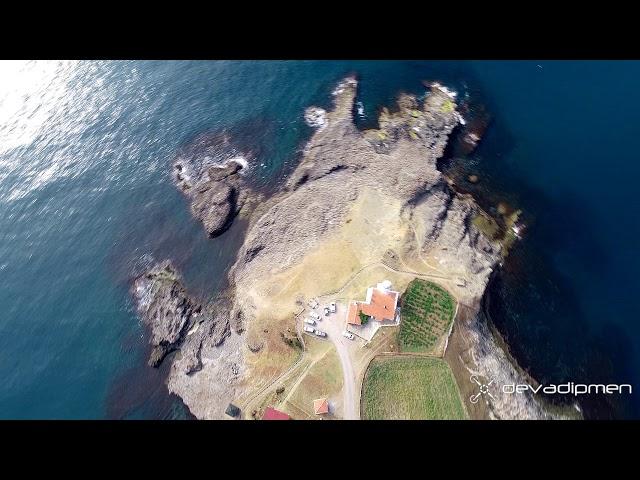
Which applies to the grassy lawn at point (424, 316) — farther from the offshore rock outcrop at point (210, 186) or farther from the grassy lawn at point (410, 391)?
the offshore rock outcrop at point (210, 186)

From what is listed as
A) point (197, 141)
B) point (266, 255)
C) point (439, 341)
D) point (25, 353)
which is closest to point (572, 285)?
point (439, 341)

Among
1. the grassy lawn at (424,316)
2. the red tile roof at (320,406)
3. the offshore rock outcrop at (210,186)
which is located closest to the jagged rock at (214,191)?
the offshore rock outcrop at (210,186)

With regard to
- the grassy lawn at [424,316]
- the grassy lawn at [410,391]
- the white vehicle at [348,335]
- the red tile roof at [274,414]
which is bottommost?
the red tile roof at [274,414]

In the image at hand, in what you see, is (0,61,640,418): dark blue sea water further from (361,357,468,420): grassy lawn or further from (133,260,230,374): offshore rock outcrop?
(361,357,468,420): grassy lawn

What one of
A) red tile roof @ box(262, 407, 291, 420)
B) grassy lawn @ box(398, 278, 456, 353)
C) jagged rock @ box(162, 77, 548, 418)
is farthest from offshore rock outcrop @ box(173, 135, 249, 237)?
grassy lawn @ box(398, 278, 456, 353)

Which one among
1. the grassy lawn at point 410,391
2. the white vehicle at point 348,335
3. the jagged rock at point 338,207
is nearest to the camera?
the grassy lawn at point 410,391

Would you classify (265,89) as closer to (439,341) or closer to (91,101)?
(91,101)

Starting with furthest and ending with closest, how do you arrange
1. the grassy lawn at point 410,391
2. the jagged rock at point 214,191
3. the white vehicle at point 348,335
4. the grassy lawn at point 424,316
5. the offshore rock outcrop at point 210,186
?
1. the offshore rock outcrop at point 210,186
2. the jagged rock at point 214,191
3. the white vehicle at point 348,335
4. the grassy lawn at point 424,316
5. the grassy lawn at point 410,391
